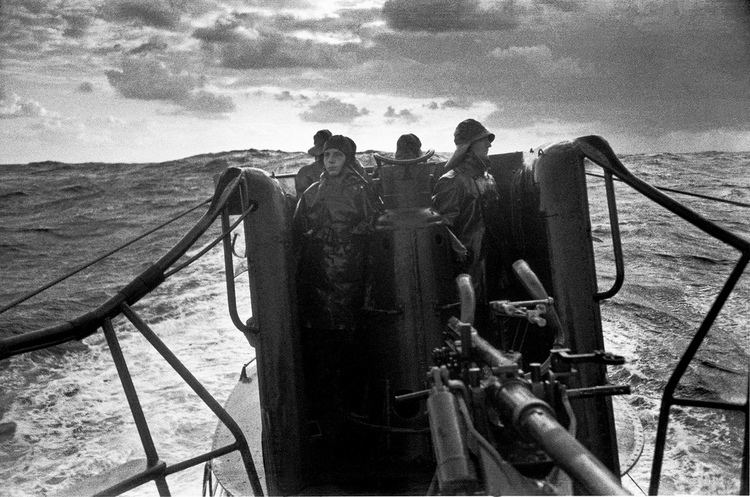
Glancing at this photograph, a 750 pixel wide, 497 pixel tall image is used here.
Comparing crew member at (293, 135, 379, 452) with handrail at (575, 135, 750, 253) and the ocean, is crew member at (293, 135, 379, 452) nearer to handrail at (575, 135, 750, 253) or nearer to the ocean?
the ocean

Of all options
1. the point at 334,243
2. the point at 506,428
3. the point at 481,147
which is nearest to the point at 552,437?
the point at 506,428

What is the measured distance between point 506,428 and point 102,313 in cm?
182

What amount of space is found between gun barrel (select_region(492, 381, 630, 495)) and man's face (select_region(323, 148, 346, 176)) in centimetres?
250

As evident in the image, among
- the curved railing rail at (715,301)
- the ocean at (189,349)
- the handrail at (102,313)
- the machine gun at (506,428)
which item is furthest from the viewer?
the ocean at (189,349)

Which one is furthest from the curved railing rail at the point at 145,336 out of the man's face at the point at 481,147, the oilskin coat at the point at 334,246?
the man's face at the point at 481,147

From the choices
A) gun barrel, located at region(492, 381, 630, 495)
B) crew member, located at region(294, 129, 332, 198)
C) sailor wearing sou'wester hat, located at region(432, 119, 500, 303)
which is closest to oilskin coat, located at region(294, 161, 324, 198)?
crew member, located at region(294, 129, 332, 198)

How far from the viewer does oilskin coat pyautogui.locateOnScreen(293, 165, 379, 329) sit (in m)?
4.36

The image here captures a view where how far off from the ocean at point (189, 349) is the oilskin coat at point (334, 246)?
1.17m

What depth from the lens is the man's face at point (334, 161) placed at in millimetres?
4406

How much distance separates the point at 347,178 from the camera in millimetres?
4441

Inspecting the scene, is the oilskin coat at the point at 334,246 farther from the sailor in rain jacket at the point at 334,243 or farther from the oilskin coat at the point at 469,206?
the oilskin coat at the point at 469,206

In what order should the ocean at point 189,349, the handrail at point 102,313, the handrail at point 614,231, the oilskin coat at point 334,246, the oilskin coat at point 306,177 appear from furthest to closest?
the ocean at point 189,349 → the oilskin coat at point 306,177 → the oilskin coat at point 334,246 → the handrail at point 614,231 → the handrail at point 102,313

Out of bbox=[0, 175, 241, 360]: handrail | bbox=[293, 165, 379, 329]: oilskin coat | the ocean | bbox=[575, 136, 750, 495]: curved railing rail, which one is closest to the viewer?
bbox=[0, 175, 241, 360]: handrail

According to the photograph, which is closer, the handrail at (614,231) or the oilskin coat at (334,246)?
the handrail at (614,231)
